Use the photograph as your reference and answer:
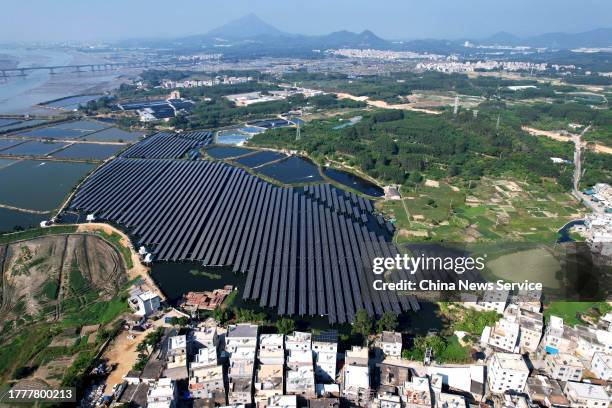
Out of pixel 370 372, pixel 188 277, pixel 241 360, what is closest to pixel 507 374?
pixel 370 372

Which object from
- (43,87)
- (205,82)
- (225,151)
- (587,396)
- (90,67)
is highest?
(90,67)

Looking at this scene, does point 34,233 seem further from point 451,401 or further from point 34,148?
point 451,401

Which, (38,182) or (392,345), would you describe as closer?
(392,345)

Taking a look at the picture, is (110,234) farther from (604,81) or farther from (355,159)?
(604,81)

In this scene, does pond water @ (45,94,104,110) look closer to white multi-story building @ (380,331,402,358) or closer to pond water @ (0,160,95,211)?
pond water @ (0,160,95,211)

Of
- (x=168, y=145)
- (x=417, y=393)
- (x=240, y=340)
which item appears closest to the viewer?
(x=417, y=393)

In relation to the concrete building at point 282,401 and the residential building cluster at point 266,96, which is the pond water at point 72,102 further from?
the concrete building at point 282,401

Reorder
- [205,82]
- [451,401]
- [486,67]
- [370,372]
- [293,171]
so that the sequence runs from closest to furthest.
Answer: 1. [451,401]
2. [370,372]
3. [293,171]
4. [205,82]
5. [486,67]
